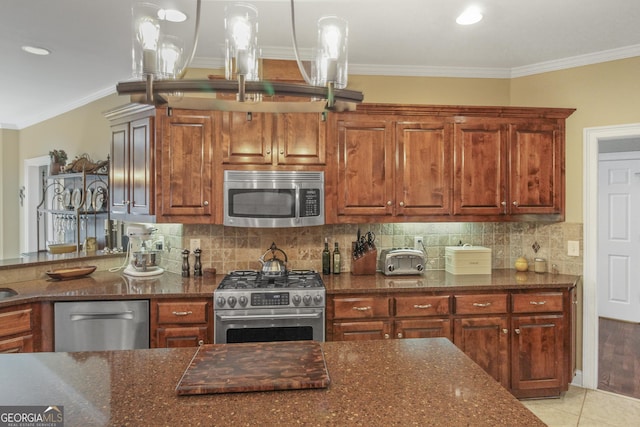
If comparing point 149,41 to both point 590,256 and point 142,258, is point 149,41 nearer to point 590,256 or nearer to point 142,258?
point 142,258

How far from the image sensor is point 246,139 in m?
2.98

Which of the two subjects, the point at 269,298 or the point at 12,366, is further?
the point at 269,298

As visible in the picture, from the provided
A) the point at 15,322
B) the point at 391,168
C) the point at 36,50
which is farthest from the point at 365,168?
the point at 36,50

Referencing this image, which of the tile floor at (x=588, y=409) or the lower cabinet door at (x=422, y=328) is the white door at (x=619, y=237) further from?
the lower cabinet door at (x=422, y=328)

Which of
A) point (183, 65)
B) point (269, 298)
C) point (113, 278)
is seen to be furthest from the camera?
point (113, 278)

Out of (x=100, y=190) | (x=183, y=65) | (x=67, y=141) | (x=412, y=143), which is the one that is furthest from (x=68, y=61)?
(x=412, y=143)

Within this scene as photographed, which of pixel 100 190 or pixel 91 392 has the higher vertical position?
pixel 100 190

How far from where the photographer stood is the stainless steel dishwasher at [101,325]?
8.42ft

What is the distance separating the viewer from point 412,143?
312cm

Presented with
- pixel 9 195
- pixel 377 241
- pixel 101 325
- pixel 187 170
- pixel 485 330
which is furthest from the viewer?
pixel 9 195

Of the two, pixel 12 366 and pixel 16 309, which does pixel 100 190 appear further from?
pixel 12 366

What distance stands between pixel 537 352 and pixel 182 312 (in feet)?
8.79

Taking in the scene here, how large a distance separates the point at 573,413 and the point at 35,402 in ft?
11.0

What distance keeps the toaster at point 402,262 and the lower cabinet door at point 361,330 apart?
51 centimetres
